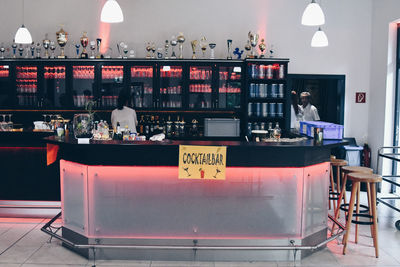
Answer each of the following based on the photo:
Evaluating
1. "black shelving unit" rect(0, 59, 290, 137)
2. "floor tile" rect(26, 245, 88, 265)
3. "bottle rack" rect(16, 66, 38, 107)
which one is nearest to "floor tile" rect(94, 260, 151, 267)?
"floor tile" rect(26, 245, 88, 265)

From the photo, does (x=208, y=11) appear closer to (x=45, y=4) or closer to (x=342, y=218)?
(x=45, y=4)

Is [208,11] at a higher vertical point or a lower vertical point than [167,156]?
higher

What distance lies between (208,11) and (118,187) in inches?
179

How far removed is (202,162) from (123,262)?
1.26 metres

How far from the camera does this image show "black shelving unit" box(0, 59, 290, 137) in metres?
6.99

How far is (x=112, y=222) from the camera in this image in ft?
12.8

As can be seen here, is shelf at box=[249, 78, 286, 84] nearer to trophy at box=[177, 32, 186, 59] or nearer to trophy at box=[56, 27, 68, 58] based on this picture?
trophy at box=[177, 32, 186, 59]

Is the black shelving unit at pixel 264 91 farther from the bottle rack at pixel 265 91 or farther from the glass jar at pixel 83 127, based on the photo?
the glass jar at pixel 83 127

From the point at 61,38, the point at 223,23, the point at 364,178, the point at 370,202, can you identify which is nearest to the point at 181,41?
the point at 223,23

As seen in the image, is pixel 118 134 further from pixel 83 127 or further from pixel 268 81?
pixel 268 81

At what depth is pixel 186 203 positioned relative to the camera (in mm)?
3887

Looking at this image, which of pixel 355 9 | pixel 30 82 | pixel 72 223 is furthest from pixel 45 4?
pixel 355 9

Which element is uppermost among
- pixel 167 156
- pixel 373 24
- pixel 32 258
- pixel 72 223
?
pixel 373 24

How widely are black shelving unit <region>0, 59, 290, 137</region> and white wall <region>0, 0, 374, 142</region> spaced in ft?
1.82
